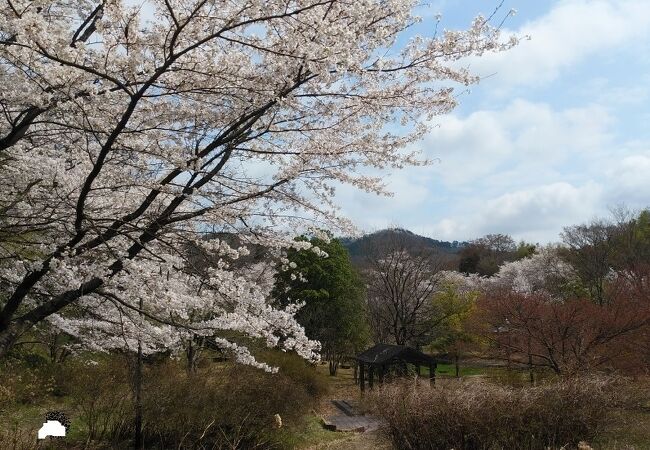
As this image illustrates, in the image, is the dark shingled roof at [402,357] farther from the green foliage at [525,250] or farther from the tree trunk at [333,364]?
the green foliage at [525,250]

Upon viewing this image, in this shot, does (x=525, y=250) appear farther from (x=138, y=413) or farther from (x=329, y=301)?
(x=138, y=413)

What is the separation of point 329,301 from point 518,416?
699 inches

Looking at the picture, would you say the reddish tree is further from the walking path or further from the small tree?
the small tree

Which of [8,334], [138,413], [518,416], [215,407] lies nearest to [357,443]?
[215,407]

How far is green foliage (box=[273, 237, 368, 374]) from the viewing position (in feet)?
82.1

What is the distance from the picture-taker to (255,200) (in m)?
4.75

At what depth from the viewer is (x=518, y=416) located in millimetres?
8219

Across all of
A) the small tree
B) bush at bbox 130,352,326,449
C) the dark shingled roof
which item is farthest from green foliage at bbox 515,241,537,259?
bush at bbox 130,352,326,449

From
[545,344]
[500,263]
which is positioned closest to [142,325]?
[545,344]

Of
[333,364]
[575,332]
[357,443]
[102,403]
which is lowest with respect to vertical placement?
[357,443]

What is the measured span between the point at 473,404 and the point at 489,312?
7725mm

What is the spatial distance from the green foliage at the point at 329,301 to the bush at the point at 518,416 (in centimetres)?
1601

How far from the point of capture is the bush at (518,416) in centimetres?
824

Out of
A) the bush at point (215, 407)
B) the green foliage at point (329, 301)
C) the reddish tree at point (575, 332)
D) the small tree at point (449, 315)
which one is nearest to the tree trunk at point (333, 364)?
the green foliage at point (329, 301)
